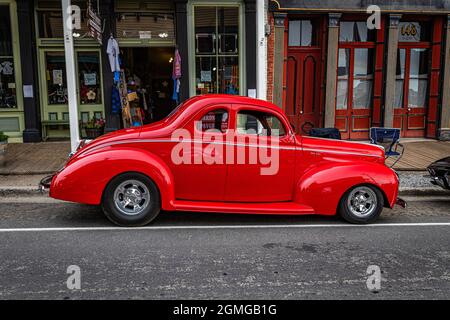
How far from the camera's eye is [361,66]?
13.9 metres

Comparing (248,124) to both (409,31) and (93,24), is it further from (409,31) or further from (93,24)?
(409,31)

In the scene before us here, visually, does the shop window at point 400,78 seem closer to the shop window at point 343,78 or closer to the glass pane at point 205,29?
the shop window at point 343,78

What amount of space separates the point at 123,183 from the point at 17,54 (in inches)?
328

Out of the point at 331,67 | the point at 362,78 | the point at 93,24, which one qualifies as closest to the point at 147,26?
the point at 93,24

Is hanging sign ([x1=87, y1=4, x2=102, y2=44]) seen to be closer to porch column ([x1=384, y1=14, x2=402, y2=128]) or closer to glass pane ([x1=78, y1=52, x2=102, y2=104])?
glass pane ([x1=78, y1=52, x2=102, y2=104])

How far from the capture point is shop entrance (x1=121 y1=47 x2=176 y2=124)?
1372 cm

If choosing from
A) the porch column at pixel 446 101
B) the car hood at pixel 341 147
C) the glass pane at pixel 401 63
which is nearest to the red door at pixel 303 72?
the glass pane at pixel 401 63

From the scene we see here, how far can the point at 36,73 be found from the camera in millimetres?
12703

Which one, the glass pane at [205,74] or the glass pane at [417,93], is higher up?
the glass pane at [205,74]

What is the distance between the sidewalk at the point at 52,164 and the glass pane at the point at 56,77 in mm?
1434

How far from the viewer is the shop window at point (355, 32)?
1350 centimetres
